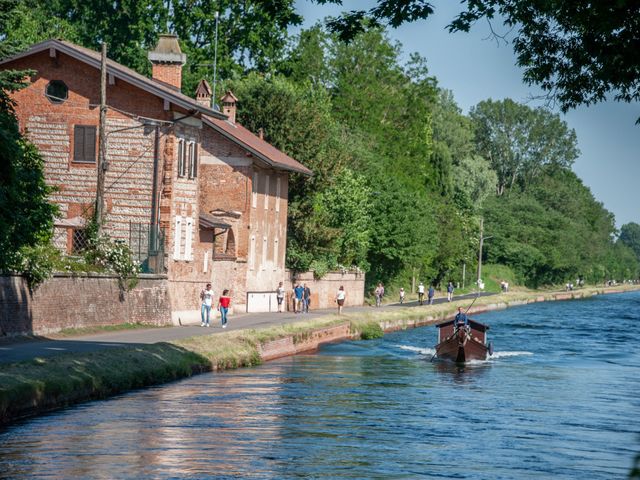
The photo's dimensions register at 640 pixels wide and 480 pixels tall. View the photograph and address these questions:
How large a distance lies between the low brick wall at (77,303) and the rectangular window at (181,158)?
4.84 meters

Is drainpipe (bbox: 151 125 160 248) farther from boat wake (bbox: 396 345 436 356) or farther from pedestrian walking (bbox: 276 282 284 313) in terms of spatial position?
pedestrian walking (bbox: 276 282 284 313)

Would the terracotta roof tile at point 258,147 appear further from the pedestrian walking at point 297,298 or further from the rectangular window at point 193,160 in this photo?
the pedestrian walking at point 297,298

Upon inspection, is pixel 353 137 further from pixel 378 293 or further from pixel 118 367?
pixel 118 367

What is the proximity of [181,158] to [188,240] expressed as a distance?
343 cm

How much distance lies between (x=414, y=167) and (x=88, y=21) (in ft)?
96.9

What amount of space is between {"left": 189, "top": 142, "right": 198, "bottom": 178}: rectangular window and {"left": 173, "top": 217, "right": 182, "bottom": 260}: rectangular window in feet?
7.44

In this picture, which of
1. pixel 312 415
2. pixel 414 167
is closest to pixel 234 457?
pixel 312 415

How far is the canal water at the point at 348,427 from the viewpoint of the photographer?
2002 cm

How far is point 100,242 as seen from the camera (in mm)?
42969

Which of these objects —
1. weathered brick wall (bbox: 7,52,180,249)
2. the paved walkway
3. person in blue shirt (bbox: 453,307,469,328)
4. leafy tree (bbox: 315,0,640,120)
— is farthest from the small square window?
leafy tree (bbox: 315,0,640,120)

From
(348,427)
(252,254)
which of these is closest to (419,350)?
(252,254)

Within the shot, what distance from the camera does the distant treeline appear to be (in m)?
67.9

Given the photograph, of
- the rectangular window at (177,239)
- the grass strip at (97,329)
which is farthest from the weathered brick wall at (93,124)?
the grass strip at (97,329)

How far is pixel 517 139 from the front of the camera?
156250 millimetres
